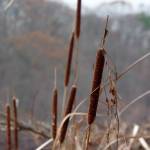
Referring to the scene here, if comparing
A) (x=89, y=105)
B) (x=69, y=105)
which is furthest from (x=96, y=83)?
(x=69, y=105)

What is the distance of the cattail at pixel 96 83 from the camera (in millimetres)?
397

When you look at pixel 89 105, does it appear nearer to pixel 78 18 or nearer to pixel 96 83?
pixel 96 83

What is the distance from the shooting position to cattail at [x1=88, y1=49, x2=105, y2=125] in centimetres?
40

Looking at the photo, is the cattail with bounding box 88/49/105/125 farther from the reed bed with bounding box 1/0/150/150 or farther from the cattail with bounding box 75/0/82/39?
the cattail with bounding box 75/0/82/39

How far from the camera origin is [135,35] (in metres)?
7.33

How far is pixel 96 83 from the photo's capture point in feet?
1.38

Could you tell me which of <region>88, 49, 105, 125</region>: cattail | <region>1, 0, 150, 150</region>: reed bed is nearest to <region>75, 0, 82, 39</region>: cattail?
<region>1, 0, 150, 150</region>: reed bed

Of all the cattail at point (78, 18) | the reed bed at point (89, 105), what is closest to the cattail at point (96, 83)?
the reed bed at point (89, 105)

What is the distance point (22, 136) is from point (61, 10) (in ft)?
11.6

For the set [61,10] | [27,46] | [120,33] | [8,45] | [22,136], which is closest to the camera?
[22,136]

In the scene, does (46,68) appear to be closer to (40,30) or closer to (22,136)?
(40,30)

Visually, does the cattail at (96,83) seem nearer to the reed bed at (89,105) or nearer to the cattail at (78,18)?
the reed bed at (89,105)

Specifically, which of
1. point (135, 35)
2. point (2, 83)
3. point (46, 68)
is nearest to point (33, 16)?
point (46, 68)

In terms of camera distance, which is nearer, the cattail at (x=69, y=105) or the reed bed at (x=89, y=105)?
the reed bed at (x=89, y=105)
